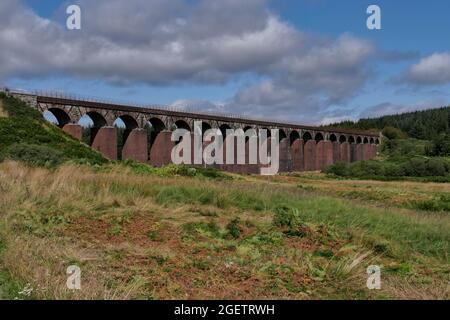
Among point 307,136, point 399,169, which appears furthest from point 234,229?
point 307,136

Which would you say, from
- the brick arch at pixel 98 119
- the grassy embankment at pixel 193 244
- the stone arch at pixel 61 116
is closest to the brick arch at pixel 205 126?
the brick arch at pixel 98 119

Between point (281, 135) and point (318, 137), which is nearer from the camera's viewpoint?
point (281, 135)

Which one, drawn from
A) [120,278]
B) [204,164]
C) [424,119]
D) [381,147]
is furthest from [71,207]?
[424,119]

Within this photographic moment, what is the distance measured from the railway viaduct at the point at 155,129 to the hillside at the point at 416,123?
63.9 meters

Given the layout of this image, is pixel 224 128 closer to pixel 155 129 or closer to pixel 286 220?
pixel 155 129

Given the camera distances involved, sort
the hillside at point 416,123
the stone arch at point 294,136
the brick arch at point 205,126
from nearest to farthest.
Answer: the brick arch at point 205,126 < the stone arch at point 294,136 < the hillside at point 416,123

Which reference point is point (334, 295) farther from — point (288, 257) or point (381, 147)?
point (381, 147)

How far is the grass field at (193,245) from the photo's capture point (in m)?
5.21

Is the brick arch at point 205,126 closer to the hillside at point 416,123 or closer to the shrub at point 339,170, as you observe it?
the shrub at point 339,170

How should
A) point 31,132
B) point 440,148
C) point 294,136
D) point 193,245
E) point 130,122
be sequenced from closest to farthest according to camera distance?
point 193,245 → point 31,132 → point 130,122 → point 294,136 → point 440,148

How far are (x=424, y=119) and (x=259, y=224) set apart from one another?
561 feet

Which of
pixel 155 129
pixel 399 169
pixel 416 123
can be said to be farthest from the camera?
pixel 416 123

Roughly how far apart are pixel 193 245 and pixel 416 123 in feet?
520

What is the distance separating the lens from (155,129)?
55.8 m
